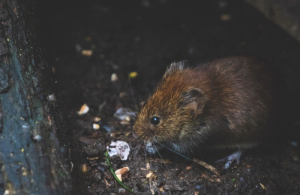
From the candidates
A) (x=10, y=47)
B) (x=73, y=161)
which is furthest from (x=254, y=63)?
(x=10, y=47)

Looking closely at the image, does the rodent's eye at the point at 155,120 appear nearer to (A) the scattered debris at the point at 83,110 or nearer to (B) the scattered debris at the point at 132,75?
(A) the scattered debris at the point at 83,110

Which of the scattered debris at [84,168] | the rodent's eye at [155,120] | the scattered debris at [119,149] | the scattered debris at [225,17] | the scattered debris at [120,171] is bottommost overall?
the scattered debris at [120,171]

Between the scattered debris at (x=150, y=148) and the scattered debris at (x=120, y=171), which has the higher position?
the scattered debris at (x=150, y=148)

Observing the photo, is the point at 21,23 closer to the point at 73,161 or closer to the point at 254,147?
the point at 73,161

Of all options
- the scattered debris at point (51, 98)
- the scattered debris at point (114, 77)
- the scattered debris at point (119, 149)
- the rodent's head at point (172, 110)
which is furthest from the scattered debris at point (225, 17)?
the scattered debris at point (51, 98)

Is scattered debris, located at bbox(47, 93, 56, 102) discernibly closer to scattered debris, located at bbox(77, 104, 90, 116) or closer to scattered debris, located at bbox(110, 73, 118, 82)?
scattered debris, located at bbox(77, 104, 90, 116)

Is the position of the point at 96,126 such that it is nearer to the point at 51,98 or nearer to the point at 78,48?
the point at 51,98

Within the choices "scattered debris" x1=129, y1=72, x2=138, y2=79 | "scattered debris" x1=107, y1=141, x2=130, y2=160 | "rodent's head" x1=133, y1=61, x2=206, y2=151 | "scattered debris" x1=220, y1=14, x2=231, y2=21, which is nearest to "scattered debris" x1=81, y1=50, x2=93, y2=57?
"scattered debris" x1=129, y1=72, x2=138, y2=79

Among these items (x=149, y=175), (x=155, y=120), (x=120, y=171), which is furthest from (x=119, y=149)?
(x=155, y=120)
